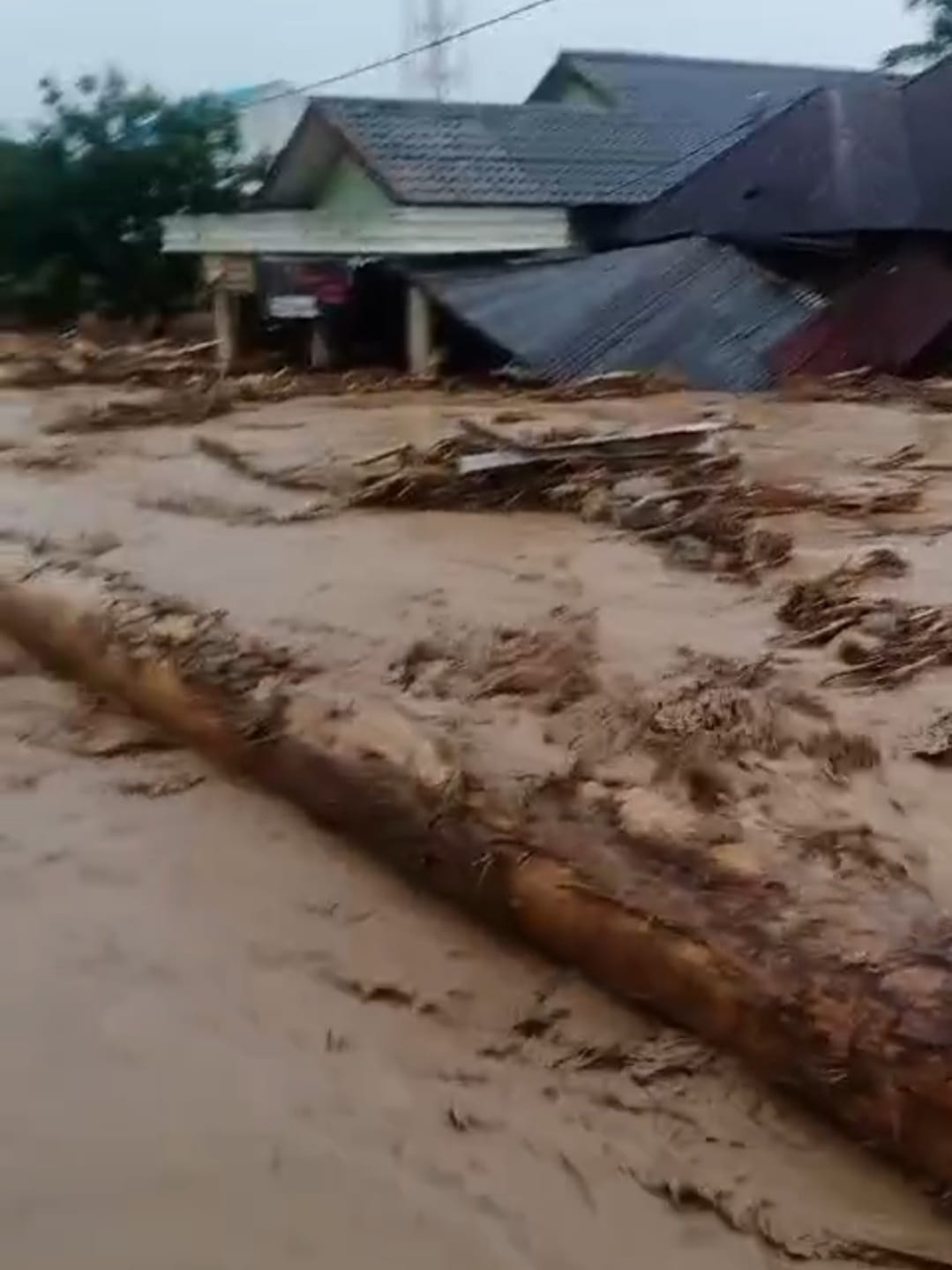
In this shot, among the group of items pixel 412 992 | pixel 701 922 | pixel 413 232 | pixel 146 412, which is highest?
pixel 701 922

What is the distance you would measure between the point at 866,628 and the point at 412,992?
276 cm

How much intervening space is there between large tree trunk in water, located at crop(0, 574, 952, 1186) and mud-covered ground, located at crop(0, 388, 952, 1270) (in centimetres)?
7

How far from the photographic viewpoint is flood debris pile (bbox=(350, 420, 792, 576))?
736 cm

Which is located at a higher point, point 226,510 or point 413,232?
point 226,510

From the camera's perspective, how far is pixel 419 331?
1780 centimetres

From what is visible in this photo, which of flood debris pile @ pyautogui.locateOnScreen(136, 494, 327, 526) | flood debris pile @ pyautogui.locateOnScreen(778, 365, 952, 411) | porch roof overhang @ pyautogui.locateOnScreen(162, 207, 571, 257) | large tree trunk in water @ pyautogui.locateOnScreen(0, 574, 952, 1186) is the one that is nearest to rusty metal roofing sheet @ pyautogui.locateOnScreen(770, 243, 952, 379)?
flood debris pile @ pyautogui.locateOnScreen(778, 365, 952, 411)

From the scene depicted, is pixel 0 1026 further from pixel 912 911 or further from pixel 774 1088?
pixel 912 911

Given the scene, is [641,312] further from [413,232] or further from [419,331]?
[413,232]

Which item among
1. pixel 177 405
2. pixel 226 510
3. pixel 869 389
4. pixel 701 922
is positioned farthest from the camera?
pixel 869 389

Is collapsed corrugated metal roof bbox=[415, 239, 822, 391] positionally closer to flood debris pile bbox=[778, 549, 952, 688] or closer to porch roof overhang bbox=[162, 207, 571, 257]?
porch roof overhang bbox=[162, 207, 571, 257]

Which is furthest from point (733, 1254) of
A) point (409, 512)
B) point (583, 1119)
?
point (409, 512)

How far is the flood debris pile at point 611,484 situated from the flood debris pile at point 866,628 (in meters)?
0.85

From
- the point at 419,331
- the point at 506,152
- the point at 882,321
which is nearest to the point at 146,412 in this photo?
the point at 419,331

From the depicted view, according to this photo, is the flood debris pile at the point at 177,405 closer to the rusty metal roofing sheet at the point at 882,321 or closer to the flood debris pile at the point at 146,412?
the flood debris pile at the point at 146,412
